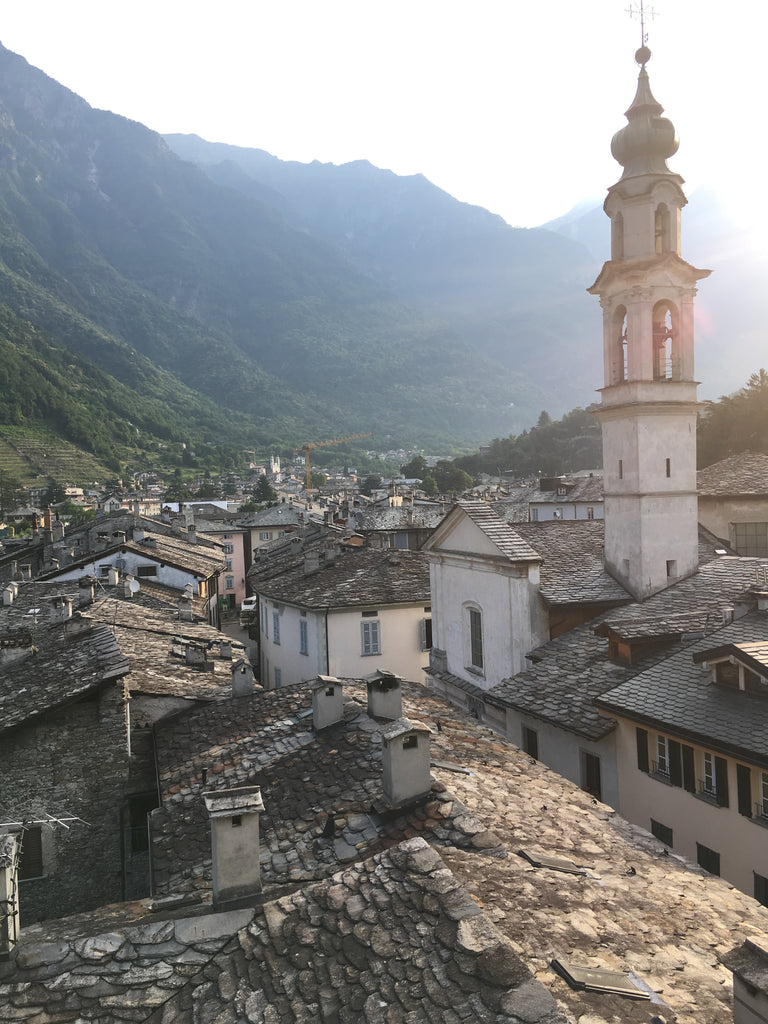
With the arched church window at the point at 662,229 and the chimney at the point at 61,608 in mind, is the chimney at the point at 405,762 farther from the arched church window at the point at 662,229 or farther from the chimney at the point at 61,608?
the arched church window at the point at 662,229

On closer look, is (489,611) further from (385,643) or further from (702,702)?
(702,702)

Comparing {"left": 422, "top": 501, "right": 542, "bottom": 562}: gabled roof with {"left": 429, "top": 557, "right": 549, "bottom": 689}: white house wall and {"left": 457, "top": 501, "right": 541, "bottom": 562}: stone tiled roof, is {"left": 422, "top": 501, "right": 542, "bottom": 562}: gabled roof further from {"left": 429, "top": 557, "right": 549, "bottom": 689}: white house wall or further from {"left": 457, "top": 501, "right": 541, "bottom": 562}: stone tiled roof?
{"left": 429, "top": 557, "right": 549, "bottom": 689}: white house wall

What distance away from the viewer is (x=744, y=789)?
486 inches

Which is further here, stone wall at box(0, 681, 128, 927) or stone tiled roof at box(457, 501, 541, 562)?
stone tiled roof at box(457, 501, 541, 562)

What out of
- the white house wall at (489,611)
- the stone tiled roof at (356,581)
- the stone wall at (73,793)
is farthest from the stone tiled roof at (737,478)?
the stone wall at (73,793)

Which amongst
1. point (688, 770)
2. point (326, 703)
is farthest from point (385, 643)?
point (688, 770)

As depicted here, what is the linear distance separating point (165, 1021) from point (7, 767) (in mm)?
9246

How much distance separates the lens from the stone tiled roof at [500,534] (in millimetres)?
21922

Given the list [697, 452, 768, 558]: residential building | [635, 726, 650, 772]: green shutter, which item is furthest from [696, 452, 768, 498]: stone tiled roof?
[635, 726, 650, 772]: green shutter

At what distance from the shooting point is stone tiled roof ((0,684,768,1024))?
18.2 ft

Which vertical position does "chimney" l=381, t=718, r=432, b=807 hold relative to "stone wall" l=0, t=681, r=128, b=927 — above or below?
above

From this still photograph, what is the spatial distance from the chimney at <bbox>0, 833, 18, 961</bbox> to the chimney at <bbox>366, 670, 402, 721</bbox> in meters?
7.11

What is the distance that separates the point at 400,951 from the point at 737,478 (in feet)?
117

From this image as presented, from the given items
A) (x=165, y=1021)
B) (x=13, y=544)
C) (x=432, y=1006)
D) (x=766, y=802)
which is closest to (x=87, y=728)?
(x=165, y=1021)
